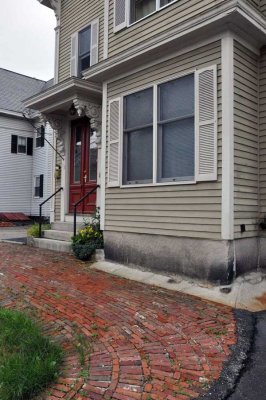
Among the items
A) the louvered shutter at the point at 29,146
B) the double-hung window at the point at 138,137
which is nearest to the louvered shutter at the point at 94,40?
the double-hung window at the point at 138,137

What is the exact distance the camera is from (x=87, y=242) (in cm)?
773

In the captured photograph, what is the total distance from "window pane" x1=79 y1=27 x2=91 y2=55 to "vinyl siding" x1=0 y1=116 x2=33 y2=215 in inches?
492

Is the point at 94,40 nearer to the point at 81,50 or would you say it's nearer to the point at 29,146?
the point at 81,50

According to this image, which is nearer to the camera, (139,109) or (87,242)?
(139,109)

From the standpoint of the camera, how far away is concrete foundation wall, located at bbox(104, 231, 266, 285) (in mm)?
5324

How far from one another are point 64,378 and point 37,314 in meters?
1.55

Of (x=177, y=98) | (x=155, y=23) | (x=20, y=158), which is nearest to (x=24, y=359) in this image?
(x=177, y=98)

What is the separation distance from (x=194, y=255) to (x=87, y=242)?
9.20 feet

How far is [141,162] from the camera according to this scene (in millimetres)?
6789

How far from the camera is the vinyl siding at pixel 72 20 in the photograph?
9.17 m

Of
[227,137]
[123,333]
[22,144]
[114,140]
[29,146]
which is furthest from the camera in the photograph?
[29,146]

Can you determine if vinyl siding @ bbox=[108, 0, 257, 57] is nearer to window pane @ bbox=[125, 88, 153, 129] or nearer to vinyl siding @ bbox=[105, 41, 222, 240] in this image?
vinyl siding @ bbox=[105, 41, 222, 240]

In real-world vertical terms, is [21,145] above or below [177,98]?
above

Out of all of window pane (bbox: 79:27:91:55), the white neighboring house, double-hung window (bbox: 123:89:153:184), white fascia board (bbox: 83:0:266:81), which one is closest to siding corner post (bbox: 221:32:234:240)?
white fascia board (bbox: 83:0:266:81)
